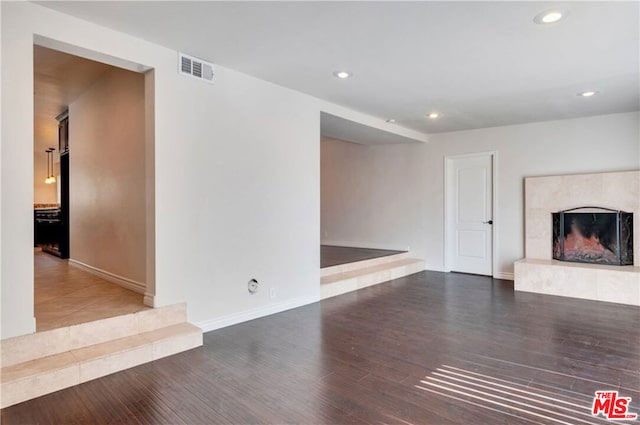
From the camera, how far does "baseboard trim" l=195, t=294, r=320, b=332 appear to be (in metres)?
3.81

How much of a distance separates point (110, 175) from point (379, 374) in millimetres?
3884

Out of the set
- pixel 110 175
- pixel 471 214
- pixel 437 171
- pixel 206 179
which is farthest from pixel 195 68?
pixel 471 214

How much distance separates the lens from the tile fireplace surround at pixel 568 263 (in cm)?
504

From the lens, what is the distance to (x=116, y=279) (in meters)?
4.43

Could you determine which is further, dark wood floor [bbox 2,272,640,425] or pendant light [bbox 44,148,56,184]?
pendant light [bbox 44,148,56,184]

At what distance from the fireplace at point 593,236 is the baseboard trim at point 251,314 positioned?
3980 millimetres

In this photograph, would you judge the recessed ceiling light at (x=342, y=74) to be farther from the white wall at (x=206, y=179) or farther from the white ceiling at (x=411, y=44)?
the white wall at (x=206, y=179)

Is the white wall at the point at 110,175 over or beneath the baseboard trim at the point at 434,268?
over

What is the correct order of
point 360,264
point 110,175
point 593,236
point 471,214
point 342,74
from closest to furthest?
point 342,74 < point 110,175 < point 593,236 < point 360,264 < point 471,214

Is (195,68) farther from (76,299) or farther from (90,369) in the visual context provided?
(90,369)

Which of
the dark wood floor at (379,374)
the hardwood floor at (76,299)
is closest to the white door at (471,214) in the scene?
the dark wood floor at (379,374)

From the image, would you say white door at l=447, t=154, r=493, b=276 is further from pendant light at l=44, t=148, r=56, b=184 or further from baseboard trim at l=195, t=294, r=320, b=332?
pendant light at l=44, t=148, r=56, b=184

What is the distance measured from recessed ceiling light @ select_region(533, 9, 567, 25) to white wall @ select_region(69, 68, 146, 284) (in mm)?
3683

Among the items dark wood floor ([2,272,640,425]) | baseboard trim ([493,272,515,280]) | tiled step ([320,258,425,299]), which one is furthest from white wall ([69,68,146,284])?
baseboard trim ([493,272,515,280])
